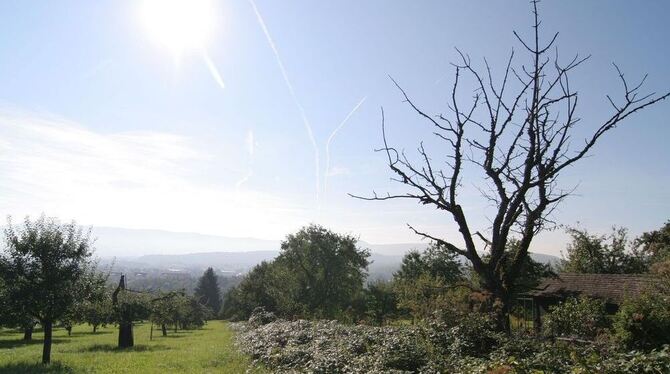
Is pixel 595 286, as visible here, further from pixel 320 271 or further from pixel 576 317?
pixel 320 271

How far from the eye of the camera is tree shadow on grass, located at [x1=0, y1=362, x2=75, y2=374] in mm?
13992

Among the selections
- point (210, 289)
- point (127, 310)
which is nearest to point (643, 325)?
point (127, 310)

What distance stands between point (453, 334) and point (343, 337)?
374 centimetres

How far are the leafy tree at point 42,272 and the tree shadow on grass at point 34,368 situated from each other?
75 cm

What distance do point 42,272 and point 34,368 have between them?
11.4 feet

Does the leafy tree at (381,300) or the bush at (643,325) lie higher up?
the bush at (643,325)

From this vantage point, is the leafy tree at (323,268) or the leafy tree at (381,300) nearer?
the leafy tree at (323,268)

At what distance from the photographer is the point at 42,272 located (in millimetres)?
16250

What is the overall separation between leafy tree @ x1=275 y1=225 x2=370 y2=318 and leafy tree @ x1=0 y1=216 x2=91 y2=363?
3091 cm

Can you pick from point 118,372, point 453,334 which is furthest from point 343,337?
point 118,372

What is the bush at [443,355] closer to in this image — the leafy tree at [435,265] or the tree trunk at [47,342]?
the tree trunk at [47,342]

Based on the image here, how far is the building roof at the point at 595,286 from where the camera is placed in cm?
3033

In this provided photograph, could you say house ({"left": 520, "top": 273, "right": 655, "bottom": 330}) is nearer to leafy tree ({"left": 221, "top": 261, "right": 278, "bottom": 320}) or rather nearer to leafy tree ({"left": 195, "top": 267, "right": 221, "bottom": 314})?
leafy tree ({"left": 221, "top": 261, "right": 278, "bottom": 320})

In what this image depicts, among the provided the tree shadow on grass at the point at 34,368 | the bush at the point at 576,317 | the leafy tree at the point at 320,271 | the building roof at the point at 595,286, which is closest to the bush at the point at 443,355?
the tree shadow on grass at the point at 34,368
